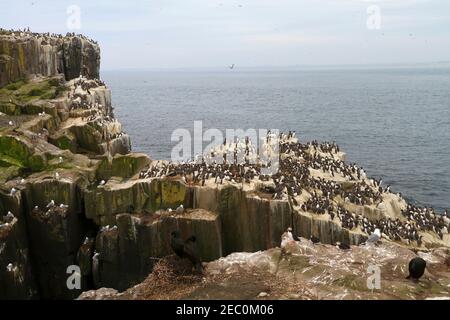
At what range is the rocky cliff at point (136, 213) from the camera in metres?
26.3

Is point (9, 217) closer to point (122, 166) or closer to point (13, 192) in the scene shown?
point (13, 192)

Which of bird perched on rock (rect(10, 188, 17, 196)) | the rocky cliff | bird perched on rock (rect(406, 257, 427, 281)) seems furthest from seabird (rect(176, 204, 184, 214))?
bird perched on rock (rect(406, 257, 427, 281))

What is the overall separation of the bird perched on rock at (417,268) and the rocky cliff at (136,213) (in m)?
10.9

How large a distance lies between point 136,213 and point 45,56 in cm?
2563

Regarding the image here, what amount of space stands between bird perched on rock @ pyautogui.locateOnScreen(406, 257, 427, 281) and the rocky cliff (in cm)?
1092

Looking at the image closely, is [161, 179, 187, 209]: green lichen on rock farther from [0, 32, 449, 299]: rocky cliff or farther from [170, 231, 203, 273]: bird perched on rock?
[170, 231, 203, 273]: bird perched on rock

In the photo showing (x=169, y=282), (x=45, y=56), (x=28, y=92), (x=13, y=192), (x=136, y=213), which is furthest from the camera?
(x=45, y=56)

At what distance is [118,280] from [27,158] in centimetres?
971

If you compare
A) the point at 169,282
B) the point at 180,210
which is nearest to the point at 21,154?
the point at 180,210

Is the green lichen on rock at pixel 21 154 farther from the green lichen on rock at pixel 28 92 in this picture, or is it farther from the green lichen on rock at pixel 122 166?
the green lichen on rock at pixel 28 92

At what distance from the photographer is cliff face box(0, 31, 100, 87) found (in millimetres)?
42594

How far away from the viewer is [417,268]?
14484 millimetres
